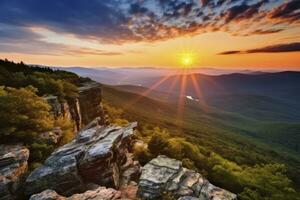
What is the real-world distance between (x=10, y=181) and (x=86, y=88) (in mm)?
37708

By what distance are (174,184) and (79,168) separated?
31.4 ft

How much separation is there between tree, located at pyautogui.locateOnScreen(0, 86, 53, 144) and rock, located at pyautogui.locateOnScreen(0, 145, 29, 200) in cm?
204

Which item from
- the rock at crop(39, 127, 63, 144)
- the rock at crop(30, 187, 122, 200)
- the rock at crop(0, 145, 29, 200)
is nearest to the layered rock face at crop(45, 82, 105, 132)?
the rock at crop(39, 127, 63, 144)

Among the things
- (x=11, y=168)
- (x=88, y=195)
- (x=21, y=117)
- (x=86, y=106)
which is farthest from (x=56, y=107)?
(x=88, y=195)

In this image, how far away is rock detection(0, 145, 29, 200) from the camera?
68.9 feet

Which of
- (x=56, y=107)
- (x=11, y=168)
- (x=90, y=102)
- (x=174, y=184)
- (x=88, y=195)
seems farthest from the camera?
(x=90, y=102)

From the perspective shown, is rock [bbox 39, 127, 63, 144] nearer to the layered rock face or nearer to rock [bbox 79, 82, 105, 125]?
the layered rock face

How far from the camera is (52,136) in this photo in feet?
102

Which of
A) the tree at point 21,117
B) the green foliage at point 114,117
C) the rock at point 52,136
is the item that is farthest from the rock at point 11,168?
the green foliage at point 114,117

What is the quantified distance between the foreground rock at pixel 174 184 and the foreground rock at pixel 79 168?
11.3 feet

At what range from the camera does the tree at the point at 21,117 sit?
27219mm

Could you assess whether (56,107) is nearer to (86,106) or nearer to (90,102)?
(86,106)

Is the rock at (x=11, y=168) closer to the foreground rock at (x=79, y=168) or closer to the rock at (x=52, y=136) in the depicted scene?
the foreground rock at (x=79, y=168)

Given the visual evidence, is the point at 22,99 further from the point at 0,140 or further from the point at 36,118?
the point at 0,140
